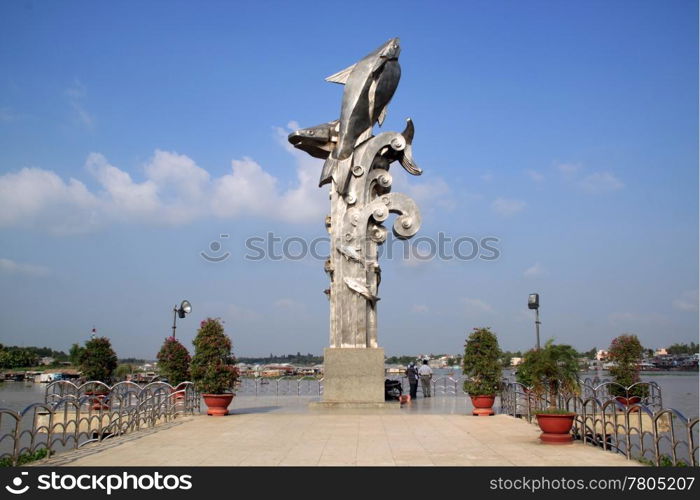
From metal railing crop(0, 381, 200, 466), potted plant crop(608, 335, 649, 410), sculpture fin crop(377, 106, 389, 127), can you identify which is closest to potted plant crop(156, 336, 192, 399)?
metal railing crop(0, 381, 200, 466)

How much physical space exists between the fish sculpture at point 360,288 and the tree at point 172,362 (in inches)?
285

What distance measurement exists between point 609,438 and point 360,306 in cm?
686

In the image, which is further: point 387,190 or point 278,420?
point 387,190

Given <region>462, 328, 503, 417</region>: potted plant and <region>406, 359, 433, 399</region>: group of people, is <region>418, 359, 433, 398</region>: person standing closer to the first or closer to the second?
<region>406, 359, 433, 399</region>: group of people

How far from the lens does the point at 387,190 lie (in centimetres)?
1608

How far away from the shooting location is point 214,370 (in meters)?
13.5

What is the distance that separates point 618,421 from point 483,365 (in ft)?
12.2

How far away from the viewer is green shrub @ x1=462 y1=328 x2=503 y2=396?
13.5 meters

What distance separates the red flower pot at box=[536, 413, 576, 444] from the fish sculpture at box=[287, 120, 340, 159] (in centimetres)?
920

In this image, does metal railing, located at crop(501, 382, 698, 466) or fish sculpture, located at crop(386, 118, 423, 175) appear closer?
metal railing, located at crop(501, 382, 698, 466)

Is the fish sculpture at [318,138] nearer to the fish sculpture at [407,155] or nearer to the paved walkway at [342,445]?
the fish sculpture at [407,155]
